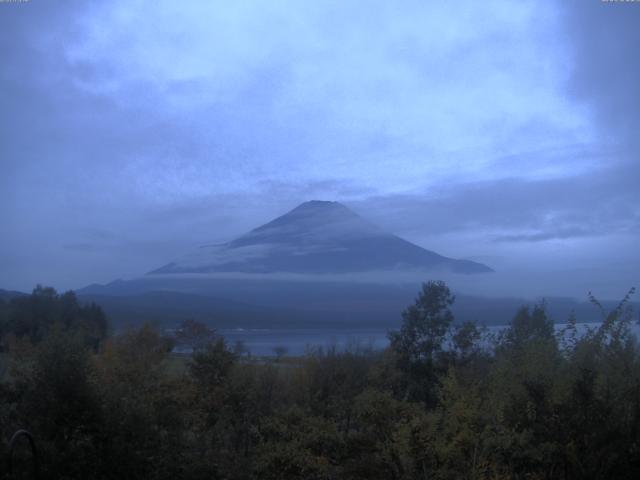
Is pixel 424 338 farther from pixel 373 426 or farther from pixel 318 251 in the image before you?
pixel 318 251

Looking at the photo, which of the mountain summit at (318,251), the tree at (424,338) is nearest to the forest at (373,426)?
the tree at (424,338)

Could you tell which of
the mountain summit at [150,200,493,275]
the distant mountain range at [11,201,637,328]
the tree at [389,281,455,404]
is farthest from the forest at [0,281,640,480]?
the mountain summit at [150,200,493,275]

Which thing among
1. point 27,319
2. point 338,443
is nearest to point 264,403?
point 338,443

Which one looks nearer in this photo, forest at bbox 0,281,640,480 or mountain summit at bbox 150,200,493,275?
forest at bbox 0,281,640,480

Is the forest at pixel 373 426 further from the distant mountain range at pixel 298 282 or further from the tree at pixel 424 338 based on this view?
the distant mountain range at pixel 298 282

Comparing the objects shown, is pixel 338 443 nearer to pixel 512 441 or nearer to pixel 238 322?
pixel 512 441

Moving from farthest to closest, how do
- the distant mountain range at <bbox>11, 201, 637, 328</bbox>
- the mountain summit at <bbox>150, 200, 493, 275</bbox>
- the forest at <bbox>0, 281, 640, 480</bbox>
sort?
the mountain summit at <bbox>150, 200, 493, 275</bbox> < the distant mountain range at <bbox>11, 201, 637, 328</bbox> < the forest at <bbox>0, 281, 640, 480</bbox>

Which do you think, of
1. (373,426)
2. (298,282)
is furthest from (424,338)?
(298,282)

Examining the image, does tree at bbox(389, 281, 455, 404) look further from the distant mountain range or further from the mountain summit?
the mountain summit
